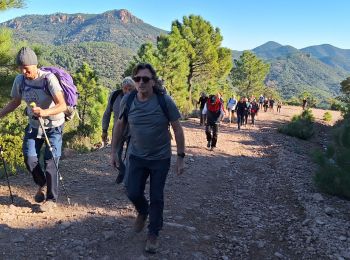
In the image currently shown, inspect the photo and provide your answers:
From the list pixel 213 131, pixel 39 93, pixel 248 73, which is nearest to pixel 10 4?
pixel 213 131

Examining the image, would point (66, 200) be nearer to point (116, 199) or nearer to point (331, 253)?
point (116, 199)

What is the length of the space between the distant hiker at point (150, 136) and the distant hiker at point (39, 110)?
92cm

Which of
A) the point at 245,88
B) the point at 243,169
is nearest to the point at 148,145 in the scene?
the point at 243,169

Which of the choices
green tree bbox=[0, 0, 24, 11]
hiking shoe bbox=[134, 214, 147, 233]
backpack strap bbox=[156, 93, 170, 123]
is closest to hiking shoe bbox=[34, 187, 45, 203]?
hiking shoe bbox=[134, 214, 147, 233]

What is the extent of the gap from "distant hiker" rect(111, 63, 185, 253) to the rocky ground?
1.91ft

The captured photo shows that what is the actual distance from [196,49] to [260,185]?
28.1 metres

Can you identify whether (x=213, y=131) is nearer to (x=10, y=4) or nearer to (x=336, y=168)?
(x=336, y=168)

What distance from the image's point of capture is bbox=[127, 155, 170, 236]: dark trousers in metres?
3.89

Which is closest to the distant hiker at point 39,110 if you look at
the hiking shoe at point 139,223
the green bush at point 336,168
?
the hiking shoe at point 139,223

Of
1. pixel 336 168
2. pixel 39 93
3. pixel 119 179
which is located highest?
pixel 39 93

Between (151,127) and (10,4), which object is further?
(10,4)

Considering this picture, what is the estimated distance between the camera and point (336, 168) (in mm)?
7324

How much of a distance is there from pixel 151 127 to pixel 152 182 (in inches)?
22.6

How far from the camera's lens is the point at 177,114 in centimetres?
380
